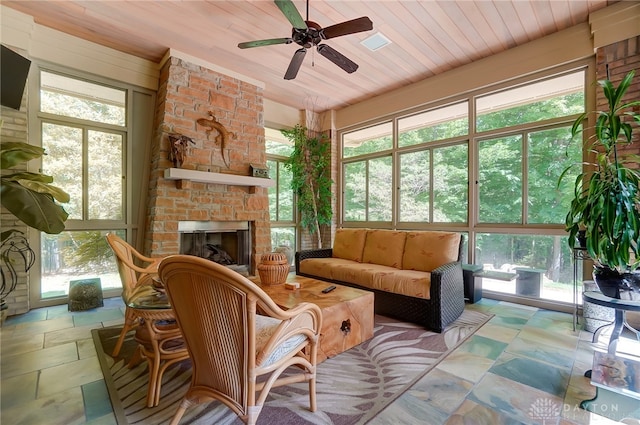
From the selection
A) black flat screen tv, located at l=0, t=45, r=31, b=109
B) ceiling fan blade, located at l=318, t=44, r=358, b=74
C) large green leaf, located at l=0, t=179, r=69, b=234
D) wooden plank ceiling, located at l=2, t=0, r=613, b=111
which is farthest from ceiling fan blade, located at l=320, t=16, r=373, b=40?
black flat screen tv, located at l=0, t=45, r=31, b=109

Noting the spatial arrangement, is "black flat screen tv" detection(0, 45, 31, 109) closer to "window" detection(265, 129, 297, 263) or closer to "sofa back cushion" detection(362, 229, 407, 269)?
"window" detection(265, 129, 297, 263)

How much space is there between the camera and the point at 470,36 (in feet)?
11.1

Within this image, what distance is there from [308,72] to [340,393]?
4104 millimetres

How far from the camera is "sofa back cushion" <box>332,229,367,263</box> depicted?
13.5ft

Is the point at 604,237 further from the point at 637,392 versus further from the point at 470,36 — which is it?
the point at 470,36

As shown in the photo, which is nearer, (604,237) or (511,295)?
(604,237)

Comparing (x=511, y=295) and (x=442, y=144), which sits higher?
(x=442, y=144)

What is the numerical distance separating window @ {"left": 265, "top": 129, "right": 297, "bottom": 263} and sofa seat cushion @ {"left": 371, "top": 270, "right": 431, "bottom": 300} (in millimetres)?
2606

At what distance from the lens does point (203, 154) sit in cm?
407

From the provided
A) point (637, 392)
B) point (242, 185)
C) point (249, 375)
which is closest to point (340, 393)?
point (249, 375)

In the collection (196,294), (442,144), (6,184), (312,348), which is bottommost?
(312,348)

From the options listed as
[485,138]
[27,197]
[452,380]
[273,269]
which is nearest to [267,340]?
[273,269]

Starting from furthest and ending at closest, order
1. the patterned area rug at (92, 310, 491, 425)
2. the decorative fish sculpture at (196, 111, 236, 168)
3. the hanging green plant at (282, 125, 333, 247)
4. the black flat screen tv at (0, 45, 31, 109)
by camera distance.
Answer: the hanging green plant at (282, 125, 333, 247) → the decorative fish sculpture at (196, 111, 236, 168) → the black flat screen tv at (0, 45, 31, 109) → the patterned area rug at (92, 310, 491, 425)

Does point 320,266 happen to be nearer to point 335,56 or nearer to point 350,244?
point 350,244
